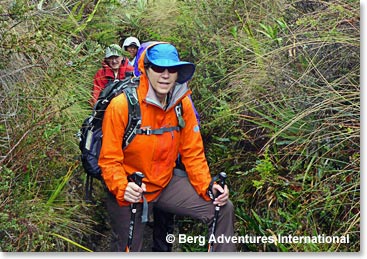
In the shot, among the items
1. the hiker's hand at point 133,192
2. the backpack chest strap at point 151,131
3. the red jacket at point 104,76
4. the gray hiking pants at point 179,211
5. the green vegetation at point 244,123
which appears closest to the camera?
the hiker's hand at point 133,192

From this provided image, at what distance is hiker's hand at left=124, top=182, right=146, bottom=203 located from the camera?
4.42 m

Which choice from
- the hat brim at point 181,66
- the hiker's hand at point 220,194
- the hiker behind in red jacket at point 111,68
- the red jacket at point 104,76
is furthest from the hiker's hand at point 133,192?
the hiker behind in red jacket at point 111,68

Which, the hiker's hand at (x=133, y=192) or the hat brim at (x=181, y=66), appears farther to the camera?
the hat brim at (x=181, y=66)

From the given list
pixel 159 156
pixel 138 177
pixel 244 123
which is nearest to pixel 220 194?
pixel 159 156

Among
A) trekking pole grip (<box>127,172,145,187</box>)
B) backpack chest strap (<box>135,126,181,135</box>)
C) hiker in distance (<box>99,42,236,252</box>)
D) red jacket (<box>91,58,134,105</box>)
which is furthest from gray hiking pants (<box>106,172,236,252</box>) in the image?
red jacket (<box>91,58,134,105</box>)

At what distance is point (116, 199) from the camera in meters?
4.70

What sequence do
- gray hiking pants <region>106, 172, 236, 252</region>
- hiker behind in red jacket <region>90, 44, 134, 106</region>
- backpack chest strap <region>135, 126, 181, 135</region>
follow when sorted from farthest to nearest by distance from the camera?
hiker behind in red jacket <region>90, 44, 134, 106</region> → gray hiking pants <region>106, 172, 236, 252</region> → backpack chest strap <region>135, 126, 181, 135</region>

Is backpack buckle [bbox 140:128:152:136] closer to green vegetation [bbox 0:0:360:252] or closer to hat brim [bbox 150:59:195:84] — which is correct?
hat brim [bbox 150:59:195:84]

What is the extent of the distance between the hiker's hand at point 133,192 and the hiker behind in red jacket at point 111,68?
1.98 meters

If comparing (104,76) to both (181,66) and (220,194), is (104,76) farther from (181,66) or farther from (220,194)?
(220,194)

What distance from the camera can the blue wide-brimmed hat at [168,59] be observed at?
15.0 ft

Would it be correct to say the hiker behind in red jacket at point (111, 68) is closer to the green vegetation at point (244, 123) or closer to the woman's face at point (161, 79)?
the green vegetation at point (244, 123)

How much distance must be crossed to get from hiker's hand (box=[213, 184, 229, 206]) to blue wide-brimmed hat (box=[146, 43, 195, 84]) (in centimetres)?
76

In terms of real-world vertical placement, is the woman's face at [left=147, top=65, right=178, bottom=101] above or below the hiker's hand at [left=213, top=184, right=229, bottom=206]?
above
